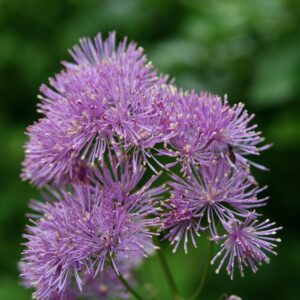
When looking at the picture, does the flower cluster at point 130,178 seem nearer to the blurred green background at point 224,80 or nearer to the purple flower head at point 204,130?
the purple flower head at point 204,130

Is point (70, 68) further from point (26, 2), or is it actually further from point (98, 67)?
point (26, 2)

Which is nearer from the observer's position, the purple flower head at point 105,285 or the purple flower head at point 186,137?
the purple flower head at point 186,137

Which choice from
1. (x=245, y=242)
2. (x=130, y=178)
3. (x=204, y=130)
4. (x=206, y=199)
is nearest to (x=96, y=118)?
(x=130, y=178)

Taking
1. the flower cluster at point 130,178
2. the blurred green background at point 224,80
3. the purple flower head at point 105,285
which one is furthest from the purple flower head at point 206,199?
the blurred green background at point 224,80

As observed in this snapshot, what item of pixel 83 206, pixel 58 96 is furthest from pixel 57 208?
pixel 58 96

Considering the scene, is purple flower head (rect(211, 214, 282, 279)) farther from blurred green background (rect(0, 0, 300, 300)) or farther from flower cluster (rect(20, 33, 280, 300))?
blurred green background (rect(0, 0, 300, 300))

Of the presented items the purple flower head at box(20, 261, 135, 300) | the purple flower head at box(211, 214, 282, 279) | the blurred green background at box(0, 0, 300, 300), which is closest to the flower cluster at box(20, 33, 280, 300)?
the purple flower head at box(211, 214, 282, 279)
